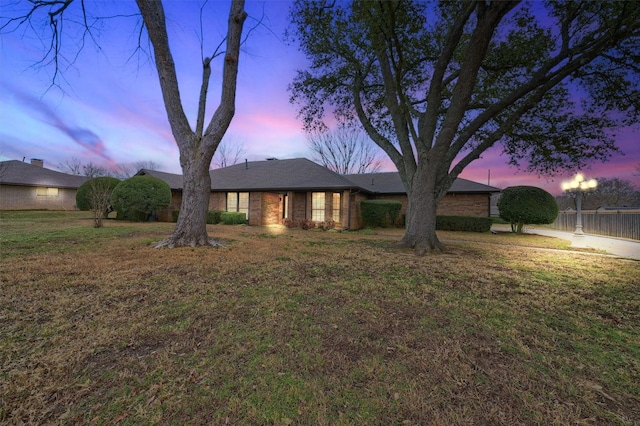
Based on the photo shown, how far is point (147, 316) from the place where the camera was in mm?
2809

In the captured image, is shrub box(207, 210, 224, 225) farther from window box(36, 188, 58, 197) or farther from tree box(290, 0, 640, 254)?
window box(36, 188, 58, 197)

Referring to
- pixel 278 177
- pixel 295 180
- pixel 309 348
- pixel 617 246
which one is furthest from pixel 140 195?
pixel 617 246

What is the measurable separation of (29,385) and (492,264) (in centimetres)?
736

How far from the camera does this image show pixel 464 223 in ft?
47.3

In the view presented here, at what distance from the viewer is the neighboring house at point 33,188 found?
19.9 metres

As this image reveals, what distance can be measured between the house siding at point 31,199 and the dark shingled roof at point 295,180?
11268mm

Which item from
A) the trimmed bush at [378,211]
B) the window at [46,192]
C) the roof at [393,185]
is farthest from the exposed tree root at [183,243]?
the window at [46,192]

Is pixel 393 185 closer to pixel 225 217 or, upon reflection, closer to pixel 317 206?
pixel 317 206

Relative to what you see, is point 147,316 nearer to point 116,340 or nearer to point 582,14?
point 116,340

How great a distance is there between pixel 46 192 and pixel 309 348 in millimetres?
30875

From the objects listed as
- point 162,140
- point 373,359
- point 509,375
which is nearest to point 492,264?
point 509,375

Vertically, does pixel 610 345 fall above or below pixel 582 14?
below

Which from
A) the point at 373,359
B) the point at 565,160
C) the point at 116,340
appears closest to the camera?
the point at 373,359

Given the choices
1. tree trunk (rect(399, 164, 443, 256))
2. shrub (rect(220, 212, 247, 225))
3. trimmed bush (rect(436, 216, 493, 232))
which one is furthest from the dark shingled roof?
tree trunk (rect(399, 164, 443, 256))
